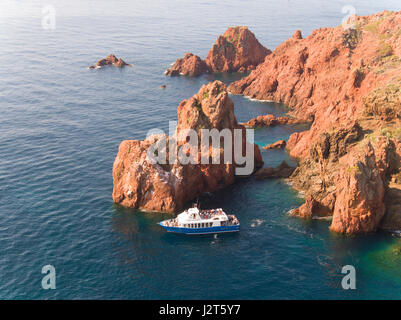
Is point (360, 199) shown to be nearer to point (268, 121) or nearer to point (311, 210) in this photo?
point (311, 210)

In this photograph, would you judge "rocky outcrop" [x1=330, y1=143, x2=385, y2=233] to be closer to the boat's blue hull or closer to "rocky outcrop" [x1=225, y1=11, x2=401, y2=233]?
"rocky outcrop" [x1=225, y1=11, x2=401, y2=233]

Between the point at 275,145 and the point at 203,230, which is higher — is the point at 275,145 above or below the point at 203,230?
above

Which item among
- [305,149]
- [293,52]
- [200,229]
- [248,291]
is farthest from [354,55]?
[248,291]

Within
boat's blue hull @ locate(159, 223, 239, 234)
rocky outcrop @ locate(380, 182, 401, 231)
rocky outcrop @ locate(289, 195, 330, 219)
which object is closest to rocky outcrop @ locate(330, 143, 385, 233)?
rocky outcrop @ locate(380, 182, 401, 231)

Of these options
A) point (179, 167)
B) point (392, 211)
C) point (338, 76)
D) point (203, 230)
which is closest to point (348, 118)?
point (392, 211)

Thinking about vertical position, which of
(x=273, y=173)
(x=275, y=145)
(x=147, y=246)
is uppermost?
(x=275, y=145)
